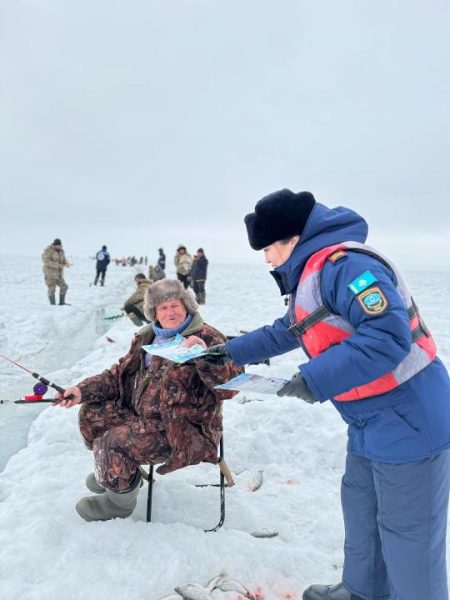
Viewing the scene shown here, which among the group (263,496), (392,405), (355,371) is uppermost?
(355,371)

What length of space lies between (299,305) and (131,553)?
1.75 m

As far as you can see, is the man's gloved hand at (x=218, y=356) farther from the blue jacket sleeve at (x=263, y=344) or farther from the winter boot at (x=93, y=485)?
the winter boot at (x=93, y=485)

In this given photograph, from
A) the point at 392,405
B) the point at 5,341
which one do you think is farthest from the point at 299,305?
the point at 5,341

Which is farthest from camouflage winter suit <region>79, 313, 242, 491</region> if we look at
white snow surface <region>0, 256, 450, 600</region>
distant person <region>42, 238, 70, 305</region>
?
distant person <region>42, 238, 70, 305</region>

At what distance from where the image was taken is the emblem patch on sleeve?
4.84ft

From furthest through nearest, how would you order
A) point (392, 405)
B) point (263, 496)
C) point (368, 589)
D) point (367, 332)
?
point (263, 496) < point (368, 589) < point (392, 405) < point (367, 332)

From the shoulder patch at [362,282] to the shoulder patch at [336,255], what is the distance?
4.7 inches

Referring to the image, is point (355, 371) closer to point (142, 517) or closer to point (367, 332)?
point (367, 332)

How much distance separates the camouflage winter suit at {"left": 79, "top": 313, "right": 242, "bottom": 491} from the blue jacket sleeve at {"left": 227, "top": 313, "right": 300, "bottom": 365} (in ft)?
0.70

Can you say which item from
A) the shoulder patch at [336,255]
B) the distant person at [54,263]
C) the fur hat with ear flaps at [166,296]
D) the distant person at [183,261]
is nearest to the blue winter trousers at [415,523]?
the shoulder patch at [336,255]

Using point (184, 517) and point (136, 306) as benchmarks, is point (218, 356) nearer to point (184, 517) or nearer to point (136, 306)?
point (184, 517)

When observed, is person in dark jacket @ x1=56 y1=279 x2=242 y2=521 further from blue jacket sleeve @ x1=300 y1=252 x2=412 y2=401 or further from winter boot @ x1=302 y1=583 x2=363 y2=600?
blue jacket sleeve @ x1=300 y1=252 x2=412 y2=401

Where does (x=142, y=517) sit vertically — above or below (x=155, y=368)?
below

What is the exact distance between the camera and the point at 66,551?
2379mm
